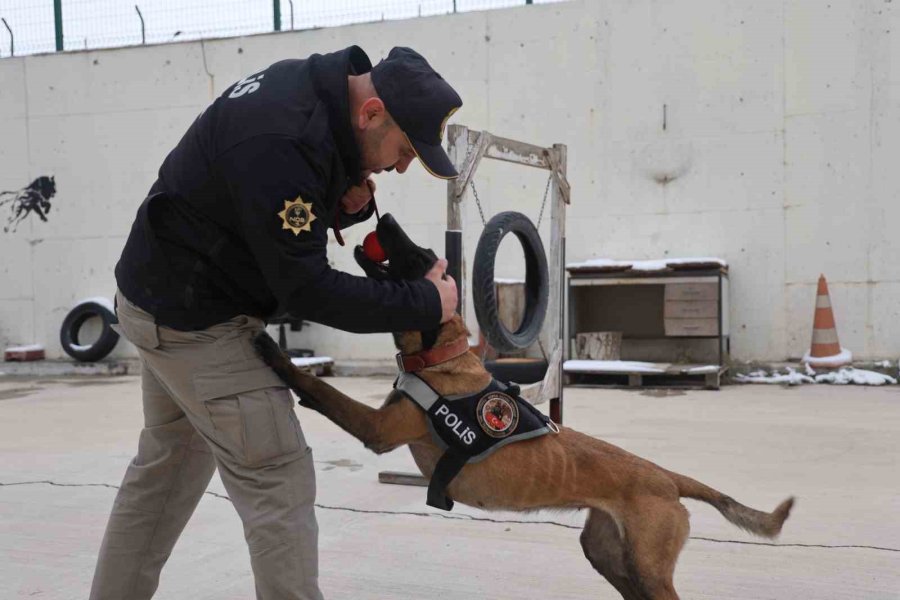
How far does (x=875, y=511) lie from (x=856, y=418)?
2.62 m

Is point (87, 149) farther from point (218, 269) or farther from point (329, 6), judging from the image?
point (218, 269)

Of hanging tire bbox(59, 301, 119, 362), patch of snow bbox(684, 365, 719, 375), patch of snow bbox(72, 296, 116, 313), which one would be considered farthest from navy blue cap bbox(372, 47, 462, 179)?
patch of snow bbox(72, 296, 116, 313)

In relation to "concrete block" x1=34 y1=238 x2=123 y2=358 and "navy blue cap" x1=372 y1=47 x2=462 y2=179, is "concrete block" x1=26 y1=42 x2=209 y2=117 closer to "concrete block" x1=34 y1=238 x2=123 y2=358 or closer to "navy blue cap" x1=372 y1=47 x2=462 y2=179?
"concrete block" x1=34 y1=238 x2=123 y2=358

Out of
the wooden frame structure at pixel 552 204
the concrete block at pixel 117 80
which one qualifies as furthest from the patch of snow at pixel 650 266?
the concrete block at pixel 117 80

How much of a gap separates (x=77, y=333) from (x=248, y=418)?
9753 millimetres

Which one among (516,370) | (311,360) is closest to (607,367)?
(516,370)

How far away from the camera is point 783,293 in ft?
28.5

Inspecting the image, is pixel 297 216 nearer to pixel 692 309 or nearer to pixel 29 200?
pixel 692 309

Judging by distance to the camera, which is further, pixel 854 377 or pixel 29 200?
pixel 29 200

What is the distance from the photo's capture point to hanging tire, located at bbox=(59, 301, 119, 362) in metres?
10.3

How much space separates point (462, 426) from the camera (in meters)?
2.15

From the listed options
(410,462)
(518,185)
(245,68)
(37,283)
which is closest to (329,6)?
(245,68)

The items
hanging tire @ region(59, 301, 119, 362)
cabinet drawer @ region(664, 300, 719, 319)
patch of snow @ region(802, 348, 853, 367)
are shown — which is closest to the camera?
cabinet drawer @ region(664, 300, 719, 319)

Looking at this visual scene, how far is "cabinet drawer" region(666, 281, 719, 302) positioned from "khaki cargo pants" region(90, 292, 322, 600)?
663 cm
